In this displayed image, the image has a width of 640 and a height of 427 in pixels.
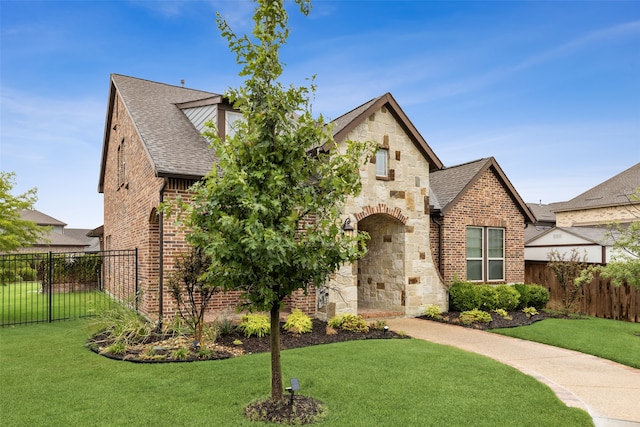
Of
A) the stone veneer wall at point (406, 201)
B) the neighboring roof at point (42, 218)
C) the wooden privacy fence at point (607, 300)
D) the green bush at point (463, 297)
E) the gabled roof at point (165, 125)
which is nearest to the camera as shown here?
the gabled roof at point (165, 125)

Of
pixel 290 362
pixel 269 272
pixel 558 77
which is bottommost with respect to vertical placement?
pixel 290 362

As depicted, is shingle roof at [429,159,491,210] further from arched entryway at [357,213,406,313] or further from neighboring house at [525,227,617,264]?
neighboring house at [525,227,617,264]

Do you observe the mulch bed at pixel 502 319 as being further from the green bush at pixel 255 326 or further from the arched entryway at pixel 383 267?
the green bush at pixel 255 326

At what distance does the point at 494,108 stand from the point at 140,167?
45.5ft

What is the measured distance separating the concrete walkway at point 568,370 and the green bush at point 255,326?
3381 mm

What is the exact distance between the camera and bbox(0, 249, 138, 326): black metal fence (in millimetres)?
11938

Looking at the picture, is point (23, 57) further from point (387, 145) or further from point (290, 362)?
point (290, 362)

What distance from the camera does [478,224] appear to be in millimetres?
14594

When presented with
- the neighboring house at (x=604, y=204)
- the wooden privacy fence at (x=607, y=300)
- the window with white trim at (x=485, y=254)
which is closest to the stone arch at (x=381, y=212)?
the window with white trim at (x=485, y=254)

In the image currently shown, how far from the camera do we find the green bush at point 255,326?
29.4ft

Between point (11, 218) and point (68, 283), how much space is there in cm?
882

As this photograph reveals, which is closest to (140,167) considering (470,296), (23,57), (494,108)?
(23,57)

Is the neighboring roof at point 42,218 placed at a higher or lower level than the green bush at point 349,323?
higher

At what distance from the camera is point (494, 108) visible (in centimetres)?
1762
